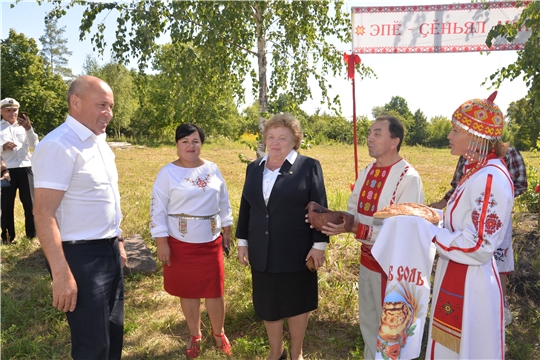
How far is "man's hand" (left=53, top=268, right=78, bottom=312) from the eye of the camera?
2203mm

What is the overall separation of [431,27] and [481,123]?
2057mm

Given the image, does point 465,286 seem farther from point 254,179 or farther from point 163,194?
point 163,194

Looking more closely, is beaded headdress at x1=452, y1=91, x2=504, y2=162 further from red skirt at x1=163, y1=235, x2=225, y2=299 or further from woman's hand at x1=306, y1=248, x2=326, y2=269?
red skirt at x1=163, y1=235, x2=225, y2=299

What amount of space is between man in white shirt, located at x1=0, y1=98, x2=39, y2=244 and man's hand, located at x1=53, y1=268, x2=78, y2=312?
4740 millimetres

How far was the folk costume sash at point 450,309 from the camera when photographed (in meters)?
2.17

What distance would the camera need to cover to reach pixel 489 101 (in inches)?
90.4

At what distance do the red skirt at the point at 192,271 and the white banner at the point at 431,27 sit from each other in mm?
2505

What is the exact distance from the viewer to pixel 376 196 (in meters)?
2.96

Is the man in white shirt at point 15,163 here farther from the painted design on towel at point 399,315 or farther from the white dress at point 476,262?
the white dress at point 476,262

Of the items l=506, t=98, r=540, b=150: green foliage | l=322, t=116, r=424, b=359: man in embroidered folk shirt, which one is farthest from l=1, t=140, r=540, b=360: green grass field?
l=506, t=98, r=540, b=150: green foliage

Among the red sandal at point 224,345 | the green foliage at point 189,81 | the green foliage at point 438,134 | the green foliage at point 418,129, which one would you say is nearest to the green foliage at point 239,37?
the green foliage at point 189,81

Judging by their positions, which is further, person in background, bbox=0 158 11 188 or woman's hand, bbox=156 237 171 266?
person in background, bbox=0 158 11 188

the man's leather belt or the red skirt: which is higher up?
the man's leather belt

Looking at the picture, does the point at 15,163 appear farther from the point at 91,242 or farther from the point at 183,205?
the point at 91,242
